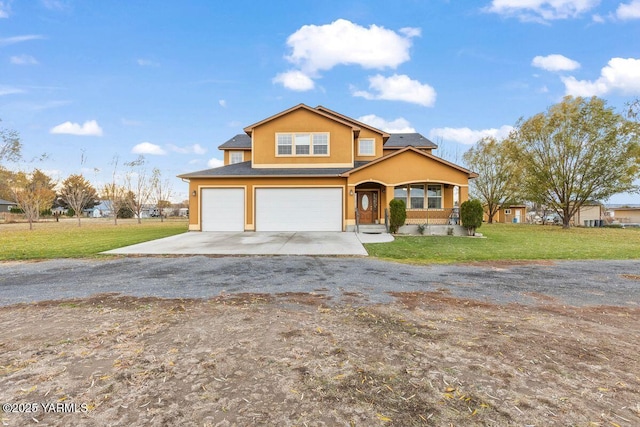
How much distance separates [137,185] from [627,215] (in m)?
66.9

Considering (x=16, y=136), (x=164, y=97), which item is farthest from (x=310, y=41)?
(x=16, y=136)

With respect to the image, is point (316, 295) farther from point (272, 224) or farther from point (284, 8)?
point (284, 8)

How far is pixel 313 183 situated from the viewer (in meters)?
16.7

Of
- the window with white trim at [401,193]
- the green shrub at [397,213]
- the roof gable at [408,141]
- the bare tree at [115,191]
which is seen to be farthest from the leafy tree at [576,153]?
the bare tree at [115,191]

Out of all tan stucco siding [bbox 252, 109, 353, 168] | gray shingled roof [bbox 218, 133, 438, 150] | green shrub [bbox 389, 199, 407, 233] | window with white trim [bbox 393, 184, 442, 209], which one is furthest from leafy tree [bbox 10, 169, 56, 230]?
window with white trim [bbox 393, 184, 442, 209]

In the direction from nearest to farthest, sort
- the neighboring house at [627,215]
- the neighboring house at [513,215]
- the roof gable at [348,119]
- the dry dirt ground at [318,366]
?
the dry dirt ground at [318,366] → the roof gable at [348,119] → the neighboring house at [513,215] → the neighboring house at [627,215]

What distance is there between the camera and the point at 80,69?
1717cm

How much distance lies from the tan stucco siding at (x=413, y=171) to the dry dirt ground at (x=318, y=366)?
41.0 feet

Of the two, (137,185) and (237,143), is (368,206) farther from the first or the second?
(137,185)

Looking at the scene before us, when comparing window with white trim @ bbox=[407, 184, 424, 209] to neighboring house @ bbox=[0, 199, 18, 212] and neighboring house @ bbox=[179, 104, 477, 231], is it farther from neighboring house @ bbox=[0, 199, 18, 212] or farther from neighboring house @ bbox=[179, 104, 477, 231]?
neighboring house @ bbox=[0, 199, 18, 212]

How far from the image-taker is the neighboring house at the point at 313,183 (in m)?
16.5

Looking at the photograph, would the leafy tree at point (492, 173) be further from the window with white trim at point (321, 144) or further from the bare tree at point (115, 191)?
the bare tree at point (115, 191)

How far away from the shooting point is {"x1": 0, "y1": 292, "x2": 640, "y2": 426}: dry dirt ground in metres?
2.15

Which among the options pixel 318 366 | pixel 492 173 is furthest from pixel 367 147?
pixel 492 173
